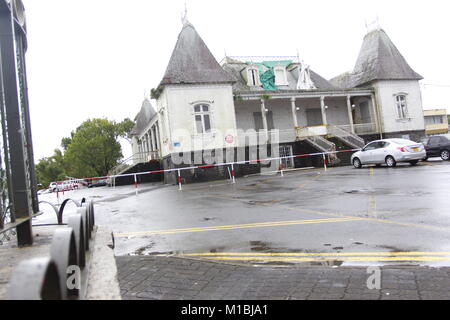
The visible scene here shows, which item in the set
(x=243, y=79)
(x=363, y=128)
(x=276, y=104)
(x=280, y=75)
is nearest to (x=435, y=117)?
(x=363, y=128)

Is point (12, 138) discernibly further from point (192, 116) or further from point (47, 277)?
point (192, 116)

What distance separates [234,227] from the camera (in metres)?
7.02

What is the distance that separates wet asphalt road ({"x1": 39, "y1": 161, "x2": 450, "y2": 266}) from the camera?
471 cm

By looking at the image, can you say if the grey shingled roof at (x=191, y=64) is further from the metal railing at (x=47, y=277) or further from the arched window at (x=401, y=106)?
the metal railing at (x=47, y=277)

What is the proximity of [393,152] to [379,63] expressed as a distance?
16.3 m

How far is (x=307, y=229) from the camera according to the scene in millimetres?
6344

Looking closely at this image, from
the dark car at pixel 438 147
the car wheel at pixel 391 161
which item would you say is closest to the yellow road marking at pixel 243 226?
the car wheel at pixel 391 161

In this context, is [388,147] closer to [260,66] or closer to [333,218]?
[333,218]

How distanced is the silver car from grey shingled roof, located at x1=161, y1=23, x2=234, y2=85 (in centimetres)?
1101

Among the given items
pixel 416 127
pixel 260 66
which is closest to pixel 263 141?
pixel 260 66

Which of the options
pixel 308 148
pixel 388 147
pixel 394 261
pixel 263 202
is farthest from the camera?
pixel 308 148

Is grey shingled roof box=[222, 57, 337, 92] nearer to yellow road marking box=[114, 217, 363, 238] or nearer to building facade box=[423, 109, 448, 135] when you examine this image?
yellow road marking box=[114, 217, 363, 238]

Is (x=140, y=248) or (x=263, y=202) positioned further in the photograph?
(x=263, y=202)

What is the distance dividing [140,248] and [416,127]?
32781 millimetres
